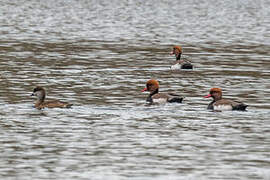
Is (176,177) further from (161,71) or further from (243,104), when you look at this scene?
(161,71)

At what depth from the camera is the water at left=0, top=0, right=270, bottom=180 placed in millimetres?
19141

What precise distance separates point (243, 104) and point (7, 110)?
6.52m

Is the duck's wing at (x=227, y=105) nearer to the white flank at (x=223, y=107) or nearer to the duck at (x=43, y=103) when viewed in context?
the white flank at (x=223, y=107)

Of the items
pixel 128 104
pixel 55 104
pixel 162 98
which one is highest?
pixel 55 104

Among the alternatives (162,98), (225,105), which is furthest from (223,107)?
(162,98)

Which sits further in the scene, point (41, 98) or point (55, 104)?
point (41, 98)

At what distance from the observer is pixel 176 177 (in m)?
17.9

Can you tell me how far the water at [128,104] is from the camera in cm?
1914

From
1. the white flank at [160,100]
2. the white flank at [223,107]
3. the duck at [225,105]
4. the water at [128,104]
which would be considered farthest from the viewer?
the white flank at [160,100]

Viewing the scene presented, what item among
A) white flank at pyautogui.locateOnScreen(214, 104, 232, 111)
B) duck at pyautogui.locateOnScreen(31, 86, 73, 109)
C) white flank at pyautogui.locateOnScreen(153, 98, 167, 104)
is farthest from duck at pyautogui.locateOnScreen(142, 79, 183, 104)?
duck at pyautogui.locateOnScreen(31, 86, 73, 109)

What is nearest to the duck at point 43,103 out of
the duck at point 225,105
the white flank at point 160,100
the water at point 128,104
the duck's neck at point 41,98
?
the duck's neck at point 41,98

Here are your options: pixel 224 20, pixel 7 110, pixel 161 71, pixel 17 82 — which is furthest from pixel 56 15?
pixel 7 110

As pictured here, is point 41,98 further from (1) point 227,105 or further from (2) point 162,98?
(1) point 227,105

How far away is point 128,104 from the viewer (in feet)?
91.1
